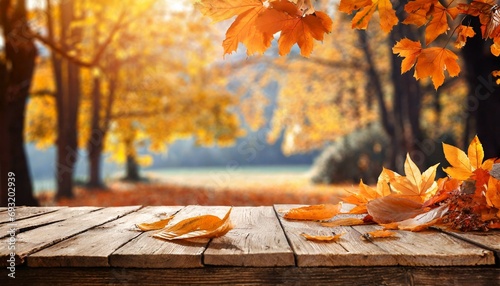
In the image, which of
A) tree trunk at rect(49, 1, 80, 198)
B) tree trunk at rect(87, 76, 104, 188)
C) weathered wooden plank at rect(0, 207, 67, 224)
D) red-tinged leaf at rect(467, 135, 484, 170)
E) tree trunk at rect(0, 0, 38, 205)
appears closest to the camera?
red-tinged leaf at rect(467, 135, 484, 170)

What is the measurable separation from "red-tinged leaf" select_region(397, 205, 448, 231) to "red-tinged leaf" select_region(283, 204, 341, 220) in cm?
33

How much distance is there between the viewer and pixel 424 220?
1.80 metres

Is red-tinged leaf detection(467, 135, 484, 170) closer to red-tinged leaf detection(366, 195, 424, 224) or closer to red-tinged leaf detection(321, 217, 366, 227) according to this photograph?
red-tinged leaf detection(366, 195, 424, 224)

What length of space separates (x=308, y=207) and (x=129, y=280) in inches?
39.5

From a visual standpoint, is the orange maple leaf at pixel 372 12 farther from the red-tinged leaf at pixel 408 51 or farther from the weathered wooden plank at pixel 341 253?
the weathered wooden plank at pixel 341 253

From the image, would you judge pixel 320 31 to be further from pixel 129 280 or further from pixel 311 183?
pixel 311 183

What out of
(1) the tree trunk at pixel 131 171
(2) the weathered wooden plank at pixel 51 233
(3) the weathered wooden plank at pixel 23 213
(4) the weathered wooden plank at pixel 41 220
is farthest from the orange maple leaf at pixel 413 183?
(1) the tree trunk at pixel 131 171

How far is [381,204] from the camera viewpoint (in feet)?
6.45

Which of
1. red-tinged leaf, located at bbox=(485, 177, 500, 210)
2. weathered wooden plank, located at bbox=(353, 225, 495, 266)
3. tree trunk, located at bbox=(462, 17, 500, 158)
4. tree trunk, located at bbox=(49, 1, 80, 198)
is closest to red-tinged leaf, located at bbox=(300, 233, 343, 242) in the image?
weathered wooden plank, located at bbox=(353, 225, 495, 266)

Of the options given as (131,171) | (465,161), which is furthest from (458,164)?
(131,171)

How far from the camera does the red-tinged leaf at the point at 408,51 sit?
1.73 meters

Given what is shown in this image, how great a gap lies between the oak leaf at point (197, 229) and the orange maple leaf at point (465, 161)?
0.97m

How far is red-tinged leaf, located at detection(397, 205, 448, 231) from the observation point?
1.76 meters

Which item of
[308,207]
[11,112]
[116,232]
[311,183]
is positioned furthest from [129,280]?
[311,183]
